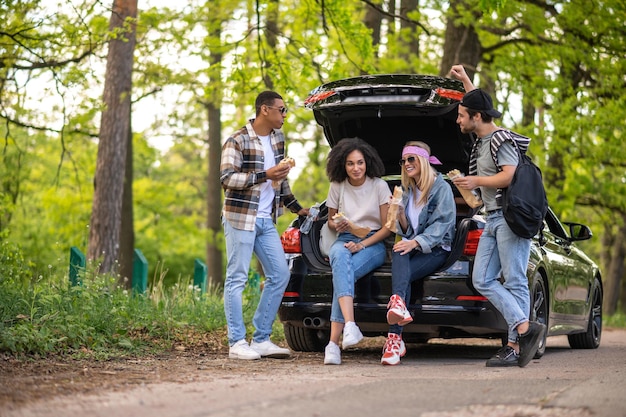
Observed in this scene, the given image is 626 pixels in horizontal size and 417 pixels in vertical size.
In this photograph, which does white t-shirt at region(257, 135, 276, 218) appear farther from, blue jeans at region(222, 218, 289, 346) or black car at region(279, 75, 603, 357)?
black car at region(279, 75, 603, 357)

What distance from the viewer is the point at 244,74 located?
15500mm

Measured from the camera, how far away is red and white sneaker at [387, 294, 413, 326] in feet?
25.5

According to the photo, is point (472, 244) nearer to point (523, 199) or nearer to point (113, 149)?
point (523, 199)

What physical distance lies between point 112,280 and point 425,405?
5545mm

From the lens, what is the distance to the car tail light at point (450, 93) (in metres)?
8.38

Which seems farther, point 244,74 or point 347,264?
point 244,74

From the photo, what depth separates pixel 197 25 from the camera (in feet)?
64.8

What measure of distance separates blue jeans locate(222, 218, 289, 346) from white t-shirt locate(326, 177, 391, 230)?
0.65 metres

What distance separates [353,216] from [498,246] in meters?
1.33

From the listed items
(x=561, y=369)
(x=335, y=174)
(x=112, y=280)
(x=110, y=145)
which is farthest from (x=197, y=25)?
(x=561, y=369)

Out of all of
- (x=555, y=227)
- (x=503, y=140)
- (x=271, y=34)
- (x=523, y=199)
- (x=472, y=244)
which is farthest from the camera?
(x=271, y=34)

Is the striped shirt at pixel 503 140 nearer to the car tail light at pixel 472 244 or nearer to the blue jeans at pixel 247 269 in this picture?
the car tail light at pixel 472 244

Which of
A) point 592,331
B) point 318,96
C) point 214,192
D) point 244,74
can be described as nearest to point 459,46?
point 244,74

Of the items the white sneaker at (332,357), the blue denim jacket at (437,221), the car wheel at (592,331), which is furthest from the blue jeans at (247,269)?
the car wheel at (592,331)
